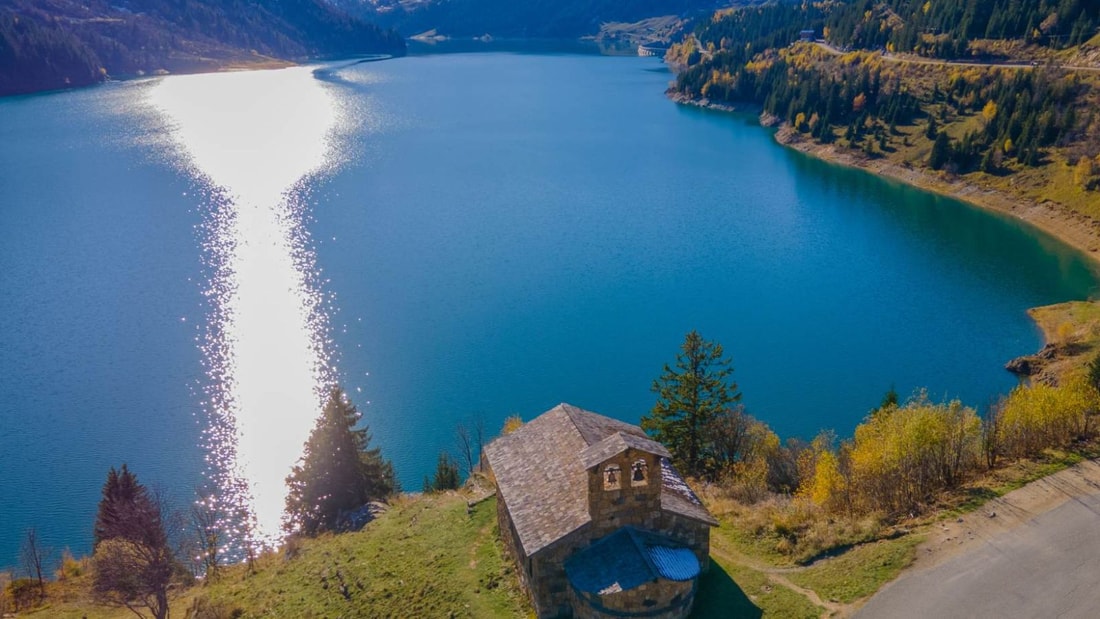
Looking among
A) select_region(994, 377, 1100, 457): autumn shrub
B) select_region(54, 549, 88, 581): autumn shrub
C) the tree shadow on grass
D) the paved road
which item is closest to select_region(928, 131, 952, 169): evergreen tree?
select_region(994, 377, 1100, 457): autumn shrub

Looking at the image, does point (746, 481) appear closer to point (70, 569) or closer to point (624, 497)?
point (624, 497)

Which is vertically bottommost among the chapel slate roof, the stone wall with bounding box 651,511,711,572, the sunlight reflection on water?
the sunlight reflection on water

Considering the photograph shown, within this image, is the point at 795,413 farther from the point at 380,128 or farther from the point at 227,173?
the point at 380,128

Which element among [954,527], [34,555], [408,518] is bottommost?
[34,555]

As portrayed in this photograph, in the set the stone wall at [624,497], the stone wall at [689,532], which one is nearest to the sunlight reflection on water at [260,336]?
the stone wall at [624,497]

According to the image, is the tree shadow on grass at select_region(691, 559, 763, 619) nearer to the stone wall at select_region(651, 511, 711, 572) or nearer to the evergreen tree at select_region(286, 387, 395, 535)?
the stone wall at select_region(651, 511, 711, 572)

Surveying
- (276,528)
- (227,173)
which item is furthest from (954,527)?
(227,173)

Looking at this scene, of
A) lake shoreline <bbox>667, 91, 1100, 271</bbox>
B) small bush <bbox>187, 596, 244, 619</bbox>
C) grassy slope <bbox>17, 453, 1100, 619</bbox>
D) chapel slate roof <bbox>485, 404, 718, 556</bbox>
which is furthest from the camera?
lake shoreline <bbox>667, 91, 1100, 271</bbox>
